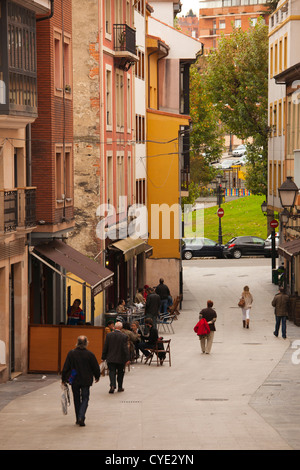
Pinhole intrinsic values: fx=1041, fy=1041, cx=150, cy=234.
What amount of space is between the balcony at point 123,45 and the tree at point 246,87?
91.8 feet

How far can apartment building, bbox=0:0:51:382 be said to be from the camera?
2273 cm

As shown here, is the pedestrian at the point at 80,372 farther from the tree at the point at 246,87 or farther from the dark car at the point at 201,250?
the tree at the point at 246,87

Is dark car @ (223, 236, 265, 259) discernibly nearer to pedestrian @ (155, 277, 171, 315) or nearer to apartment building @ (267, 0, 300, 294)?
apartment building @ (267, 0, 300, 294)

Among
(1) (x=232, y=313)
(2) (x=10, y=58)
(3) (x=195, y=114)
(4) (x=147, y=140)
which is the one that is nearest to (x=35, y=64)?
(2) (x=10, y=58)

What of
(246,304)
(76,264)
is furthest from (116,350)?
(246,304)

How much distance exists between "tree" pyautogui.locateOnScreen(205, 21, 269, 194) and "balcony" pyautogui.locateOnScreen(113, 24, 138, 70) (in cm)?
2798

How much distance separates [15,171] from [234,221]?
56670 mm

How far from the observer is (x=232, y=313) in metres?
41.3

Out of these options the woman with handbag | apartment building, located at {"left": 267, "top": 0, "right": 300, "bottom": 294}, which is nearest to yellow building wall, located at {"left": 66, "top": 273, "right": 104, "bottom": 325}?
the woman with handbag

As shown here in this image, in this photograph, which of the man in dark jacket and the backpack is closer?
the backpack

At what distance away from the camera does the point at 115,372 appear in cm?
2148

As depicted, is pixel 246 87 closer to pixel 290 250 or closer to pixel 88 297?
pixel 290 250

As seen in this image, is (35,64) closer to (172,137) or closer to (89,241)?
(89,241)

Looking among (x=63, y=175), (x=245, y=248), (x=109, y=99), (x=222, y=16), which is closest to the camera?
(x=63, y=175)
